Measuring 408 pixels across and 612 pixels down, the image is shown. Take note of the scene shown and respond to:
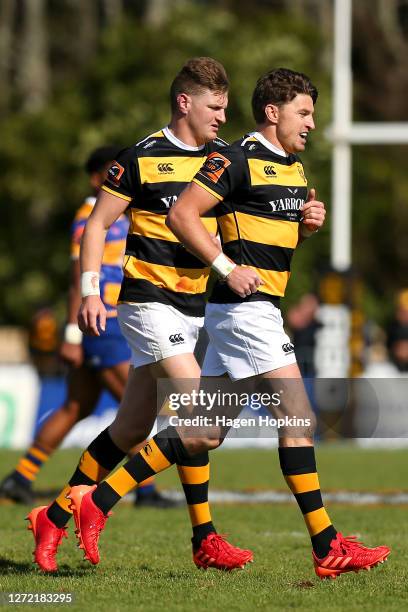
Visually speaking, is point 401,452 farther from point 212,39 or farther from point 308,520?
point 212,39

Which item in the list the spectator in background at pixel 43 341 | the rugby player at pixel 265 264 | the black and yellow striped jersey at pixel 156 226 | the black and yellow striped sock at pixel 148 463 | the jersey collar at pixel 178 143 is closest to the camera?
the rugby player at pixel 265 264

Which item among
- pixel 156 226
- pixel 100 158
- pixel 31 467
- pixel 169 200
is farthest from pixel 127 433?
pixel 31 467

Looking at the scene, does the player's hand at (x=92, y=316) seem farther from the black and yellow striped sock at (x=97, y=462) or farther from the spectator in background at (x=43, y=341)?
the spectator in background at (x=43, y=341)

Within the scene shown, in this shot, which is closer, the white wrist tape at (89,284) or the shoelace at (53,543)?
the white wrist tape at (89,284)

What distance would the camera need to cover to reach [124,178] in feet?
21.2

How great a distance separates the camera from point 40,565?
6488 millimetres

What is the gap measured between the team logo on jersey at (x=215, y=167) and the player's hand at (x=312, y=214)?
17.9 inches

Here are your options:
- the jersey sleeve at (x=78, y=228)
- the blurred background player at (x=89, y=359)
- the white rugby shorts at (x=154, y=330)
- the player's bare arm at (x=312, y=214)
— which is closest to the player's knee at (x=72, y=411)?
the blurred background player at (x=89, y=359)

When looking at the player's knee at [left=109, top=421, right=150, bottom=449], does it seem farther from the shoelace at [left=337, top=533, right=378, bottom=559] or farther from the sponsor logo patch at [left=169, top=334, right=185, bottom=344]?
the shoelace at [left=337, top=533, right=378, bottom=559]

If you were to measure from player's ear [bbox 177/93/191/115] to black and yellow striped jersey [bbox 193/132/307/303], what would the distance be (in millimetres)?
413

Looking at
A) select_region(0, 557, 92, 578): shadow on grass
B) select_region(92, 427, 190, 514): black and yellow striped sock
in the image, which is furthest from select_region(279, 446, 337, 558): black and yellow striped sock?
select_region(0, 557, 92, 578): shadow on grass

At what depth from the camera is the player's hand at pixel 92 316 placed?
622cm

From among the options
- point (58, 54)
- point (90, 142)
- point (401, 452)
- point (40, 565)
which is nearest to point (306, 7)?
point (58, 54)

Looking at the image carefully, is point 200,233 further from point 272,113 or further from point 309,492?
point 309,492
